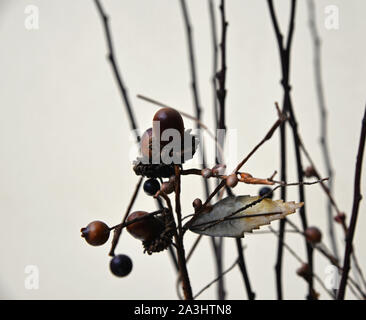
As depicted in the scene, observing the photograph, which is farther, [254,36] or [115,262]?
[254,36]

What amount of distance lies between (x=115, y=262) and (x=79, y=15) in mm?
422

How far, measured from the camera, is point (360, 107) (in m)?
0.54

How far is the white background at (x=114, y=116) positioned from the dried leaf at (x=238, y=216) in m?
0.36

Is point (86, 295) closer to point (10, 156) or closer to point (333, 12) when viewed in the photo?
point (10, 156)

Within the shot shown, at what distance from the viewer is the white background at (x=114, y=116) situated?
533mm

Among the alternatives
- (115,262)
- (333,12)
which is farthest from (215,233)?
(333,12)

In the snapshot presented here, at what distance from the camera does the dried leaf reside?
0.15m

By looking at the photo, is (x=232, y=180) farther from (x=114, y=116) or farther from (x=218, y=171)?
(x=114, y=116)

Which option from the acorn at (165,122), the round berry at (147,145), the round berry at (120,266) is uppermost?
the acorn at (165,122)

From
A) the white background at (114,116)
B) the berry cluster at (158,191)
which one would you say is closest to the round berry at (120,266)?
the berry cluster at (158,191)

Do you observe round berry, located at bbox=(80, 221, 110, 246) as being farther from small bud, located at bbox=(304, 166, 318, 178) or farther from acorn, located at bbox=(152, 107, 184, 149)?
small bud, located at bbox=(304, 166, 318, 178)

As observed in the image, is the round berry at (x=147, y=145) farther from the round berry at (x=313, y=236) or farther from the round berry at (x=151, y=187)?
the round berry at (x=313, y=236)

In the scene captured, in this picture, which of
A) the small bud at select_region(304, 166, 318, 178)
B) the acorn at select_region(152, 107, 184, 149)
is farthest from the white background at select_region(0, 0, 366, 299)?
the acorn at select_region(152, 107, 184, 149)

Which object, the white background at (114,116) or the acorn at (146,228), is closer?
the acorn at (146,228)
